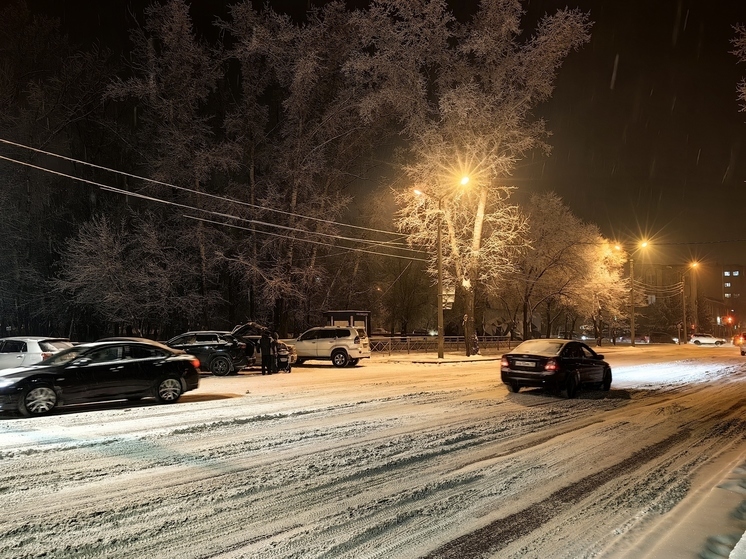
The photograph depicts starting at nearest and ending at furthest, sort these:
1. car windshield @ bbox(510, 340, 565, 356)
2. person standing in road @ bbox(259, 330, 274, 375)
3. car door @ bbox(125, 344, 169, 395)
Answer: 1. car door @ bbox(125, 344, 169, 395)
2. car windshield @ bbox(510, 340, 565, 356)
3. person standing in road @ bbox(259, 330, 274, 375)

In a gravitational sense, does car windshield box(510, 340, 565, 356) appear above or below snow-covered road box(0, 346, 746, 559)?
above

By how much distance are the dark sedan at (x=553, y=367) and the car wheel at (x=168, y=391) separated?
8.50 m

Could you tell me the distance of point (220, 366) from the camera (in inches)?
870

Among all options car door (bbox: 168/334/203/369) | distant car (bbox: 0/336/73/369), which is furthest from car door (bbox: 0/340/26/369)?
car door (bbox: 168/334/203/369)

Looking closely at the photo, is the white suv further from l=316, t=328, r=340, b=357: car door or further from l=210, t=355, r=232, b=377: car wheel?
l=210, t=355, r=232, b=377: car wheel

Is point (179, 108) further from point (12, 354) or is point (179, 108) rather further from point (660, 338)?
point (660, 338)

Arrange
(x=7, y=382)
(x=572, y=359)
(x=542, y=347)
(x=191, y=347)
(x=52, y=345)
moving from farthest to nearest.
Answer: (x=191, y=347)
(x=52, y=345)
(x=542, y=347)
(x=572, y=359)
(x=7, y=382)

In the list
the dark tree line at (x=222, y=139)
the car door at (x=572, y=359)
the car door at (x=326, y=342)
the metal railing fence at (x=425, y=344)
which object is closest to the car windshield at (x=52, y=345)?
the car door at (x=326, y=342)

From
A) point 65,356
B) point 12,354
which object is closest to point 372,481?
point 65,356

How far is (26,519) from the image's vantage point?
223 inches

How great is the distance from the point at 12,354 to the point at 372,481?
14.4 metres

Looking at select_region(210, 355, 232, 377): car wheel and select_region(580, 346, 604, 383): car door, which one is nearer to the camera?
select_region(580, 346, 604, 383): car door

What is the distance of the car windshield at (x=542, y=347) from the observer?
624 inches

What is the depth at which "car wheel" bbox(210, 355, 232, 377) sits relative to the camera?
22.1 metres
